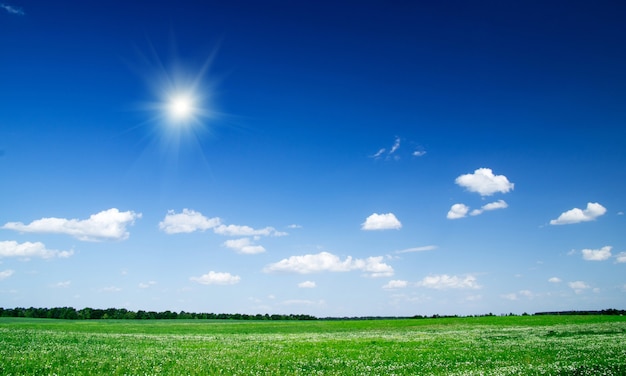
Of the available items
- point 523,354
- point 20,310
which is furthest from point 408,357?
point 20,310

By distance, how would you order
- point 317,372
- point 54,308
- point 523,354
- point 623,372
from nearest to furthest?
point 623,372 → point 317,372 → point 523,354 → point 54,308

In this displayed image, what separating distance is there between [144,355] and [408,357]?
47.6 ft

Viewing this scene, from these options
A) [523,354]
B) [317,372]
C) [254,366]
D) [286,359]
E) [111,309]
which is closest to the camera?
[317,372]

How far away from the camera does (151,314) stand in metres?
173

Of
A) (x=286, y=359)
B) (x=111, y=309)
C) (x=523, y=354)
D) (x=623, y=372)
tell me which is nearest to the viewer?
(x=623, y=372)

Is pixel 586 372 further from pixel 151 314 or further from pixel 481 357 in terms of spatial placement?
pixel 151 314

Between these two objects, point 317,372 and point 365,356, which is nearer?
point 317,372

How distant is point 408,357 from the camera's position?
20.4m

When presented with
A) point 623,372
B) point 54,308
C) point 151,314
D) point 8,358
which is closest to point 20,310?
point 54,308

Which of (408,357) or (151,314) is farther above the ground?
(408,357)

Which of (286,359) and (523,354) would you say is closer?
(286,359)

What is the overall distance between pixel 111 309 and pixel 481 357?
180 meters

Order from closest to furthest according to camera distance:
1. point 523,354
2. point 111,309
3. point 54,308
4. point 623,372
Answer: point 623,372 → point 523,354 → point 54,308 → point 111,309

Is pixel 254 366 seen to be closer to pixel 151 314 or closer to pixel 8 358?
pixel 8 358
